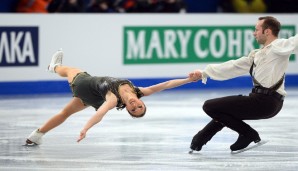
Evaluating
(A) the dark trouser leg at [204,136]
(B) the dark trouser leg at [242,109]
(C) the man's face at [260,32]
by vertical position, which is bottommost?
(A) the dark trouser leg at [204,136]

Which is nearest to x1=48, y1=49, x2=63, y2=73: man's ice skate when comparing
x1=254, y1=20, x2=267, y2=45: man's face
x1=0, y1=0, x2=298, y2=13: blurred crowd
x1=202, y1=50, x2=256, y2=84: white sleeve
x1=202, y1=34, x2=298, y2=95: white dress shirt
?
x1=202, y1=50, x2=256, y2=84: white sleeve

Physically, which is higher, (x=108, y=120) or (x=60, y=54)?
(x=60, y=54)

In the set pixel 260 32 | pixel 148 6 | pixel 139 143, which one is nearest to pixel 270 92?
pixel 260 32

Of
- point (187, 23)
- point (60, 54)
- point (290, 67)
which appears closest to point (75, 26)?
point (187, 23)

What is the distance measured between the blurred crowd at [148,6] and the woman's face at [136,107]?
6957 mm

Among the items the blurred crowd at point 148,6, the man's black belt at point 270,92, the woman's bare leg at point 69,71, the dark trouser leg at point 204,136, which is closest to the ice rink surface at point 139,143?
the dark trouser leg at point 204,136

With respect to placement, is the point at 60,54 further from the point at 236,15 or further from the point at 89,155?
the point at 236,15

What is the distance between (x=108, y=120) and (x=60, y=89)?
3.66 m

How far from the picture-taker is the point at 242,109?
8.68 metres

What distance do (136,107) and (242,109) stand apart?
972mm

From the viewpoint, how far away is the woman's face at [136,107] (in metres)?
8.64

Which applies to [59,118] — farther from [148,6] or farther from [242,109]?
[148,6]

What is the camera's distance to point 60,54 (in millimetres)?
9875

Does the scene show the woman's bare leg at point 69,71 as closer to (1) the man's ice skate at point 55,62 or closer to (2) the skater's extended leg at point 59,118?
(1) the man's ice skate at point 55,62
